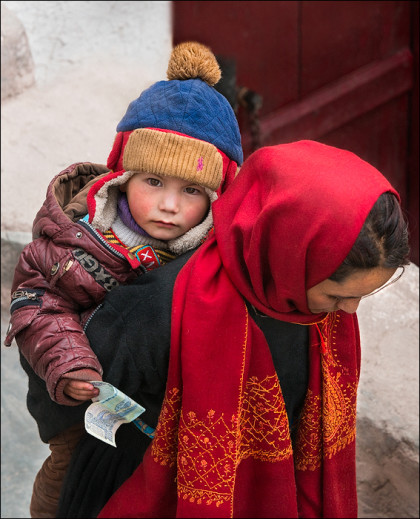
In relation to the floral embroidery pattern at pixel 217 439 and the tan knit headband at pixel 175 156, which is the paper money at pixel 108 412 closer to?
the floral embroidery pattern at pixel 217 439

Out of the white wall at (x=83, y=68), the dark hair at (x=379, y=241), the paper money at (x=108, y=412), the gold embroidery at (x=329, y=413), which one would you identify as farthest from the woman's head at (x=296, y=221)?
the white wall at (x=83, y=68)

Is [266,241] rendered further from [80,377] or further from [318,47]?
[318,47]

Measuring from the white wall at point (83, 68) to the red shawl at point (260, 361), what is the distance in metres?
2.24

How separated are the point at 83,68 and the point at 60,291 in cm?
262

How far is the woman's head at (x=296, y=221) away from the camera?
1575mm

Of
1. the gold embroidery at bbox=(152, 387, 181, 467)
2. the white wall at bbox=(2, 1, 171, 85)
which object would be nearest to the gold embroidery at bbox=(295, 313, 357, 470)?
the gold embroidery at bbox=(152, 387, 181, 467)

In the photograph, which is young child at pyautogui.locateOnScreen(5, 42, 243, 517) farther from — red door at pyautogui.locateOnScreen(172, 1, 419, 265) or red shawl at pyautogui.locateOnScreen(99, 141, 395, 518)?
red door at pyautogui.locateOnScreen(172, 1, 419, 265)

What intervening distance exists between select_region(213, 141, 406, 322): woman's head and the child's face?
130mm

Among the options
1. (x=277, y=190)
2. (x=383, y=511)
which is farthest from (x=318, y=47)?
(x=277, y=190)

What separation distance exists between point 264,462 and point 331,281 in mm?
527

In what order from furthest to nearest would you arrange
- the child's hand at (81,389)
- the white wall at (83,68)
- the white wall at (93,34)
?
the white wall at (93,34) → the white wall at (83,68) → the child's hand at (81,389)

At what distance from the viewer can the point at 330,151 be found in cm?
167

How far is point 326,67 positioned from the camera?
190 inches

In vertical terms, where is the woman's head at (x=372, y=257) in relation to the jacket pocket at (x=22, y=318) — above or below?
above
